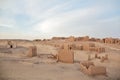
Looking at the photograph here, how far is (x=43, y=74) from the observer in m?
10.9

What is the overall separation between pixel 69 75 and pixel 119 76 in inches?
136

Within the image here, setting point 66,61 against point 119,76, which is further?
point 66,61

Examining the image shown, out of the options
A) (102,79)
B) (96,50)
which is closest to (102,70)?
(102,79)

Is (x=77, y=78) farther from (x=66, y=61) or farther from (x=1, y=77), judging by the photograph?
(x=66, y=61)

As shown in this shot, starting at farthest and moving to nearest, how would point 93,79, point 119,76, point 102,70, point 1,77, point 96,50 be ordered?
point 96,50, point 119,76, point 102,70, point 93,79, point 1,77

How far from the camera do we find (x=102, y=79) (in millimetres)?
11016

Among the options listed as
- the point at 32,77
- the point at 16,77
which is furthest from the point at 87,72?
the point at 16,77

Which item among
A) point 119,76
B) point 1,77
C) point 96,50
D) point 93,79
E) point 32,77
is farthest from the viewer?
point 96,50

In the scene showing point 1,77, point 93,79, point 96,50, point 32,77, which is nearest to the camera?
point 1,77

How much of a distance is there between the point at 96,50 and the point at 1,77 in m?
19.8

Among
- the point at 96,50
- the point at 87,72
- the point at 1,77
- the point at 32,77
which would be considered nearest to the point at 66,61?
the point at 87,72

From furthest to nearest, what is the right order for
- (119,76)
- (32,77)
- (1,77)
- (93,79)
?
(119,76), (93,79), (32,77), (1,77)

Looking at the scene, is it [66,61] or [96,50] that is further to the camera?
[96,50]

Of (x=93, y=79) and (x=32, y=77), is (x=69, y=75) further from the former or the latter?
(x=32, y=77)
